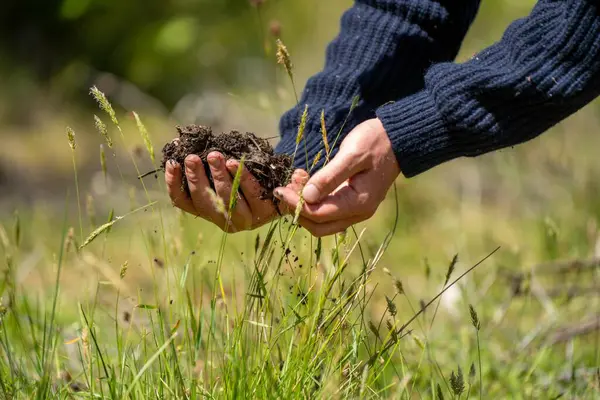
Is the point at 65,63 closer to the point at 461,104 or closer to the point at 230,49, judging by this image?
the point at 230,49

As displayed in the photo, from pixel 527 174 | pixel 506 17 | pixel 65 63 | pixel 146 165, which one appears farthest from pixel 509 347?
pixel 65 63

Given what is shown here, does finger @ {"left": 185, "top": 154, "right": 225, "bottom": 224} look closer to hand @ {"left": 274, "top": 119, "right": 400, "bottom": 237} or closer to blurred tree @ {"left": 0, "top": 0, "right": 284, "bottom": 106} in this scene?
hand @ {"left": 274, "top": 119, "right": 400, "bottom": 237}

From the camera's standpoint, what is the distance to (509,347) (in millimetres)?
2918

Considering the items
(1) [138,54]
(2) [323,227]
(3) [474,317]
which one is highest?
(1) [138,54]

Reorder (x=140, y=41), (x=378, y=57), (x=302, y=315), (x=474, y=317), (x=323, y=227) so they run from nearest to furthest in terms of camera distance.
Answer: (x=474, y=317) < (x=323, y=227) < (x=302, y=315) < (x=378, y=57) < (x=140, y=41)

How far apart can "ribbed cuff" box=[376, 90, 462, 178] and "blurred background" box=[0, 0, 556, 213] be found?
214 inches

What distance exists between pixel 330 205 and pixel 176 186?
1.14 feet

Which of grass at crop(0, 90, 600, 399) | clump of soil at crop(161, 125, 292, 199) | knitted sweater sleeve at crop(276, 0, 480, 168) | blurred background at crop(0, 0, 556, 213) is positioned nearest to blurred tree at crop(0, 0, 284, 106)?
blurred background at crop(0, 0, 556, 213)

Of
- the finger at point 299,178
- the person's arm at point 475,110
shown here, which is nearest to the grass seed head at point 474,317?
the person's arm at point 475,110

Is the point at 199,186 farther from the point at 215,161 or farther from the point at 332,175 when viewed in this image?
the point at 332,175

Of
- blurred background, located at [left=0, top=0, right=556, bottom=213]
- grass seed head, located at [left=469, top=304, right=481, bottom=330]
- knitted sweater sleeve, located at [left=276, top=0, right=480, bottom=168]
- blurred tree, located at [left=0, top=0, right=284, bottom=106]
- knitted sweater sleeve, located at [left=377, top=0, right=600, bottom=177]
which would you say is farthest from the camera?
blurred tree, located at [left=0, top=0, right=284, bottom=106]

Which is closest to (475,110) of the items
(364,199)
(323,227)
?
(364,199)

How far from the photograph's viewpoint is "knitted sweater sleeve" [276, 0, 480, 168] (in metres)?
2.00

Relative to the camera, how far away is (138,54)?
852cm
